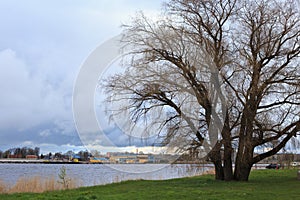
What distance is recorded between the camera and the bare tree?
797 inches

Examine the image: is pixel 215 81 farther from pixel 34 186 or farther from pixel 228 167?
pixel 34 186

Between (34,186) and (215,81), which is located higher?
(215,81)

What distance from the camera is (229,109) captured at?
20.8 metres

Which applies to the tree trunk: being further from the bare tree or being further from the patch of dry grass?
the patch of dry grass

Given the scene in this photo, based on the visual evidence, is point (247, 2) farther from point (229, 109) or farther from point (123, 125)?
point (123, 125)

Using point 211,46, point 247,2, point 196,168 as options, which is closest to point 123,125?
point 196,168

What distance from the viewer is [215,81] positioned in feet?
67.5

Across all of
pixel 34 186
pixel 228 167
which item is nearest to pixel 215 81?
pixel 228 167

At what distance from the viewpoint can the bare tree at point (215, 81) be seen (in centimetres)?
2025

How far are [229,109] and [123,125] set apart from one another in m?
5.43

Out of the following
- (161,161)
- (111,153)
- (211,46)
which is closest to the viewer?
(111,153)

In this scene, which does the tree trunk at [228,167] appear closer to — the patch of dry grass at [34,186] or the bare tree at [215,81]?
the bare tree at [215,81]

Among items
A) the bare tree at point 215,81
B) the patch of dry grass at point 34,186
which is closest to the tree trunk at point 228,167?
the bare tree at point 215,81

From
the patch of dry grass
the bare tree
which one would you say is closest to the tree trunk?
the bare tree
